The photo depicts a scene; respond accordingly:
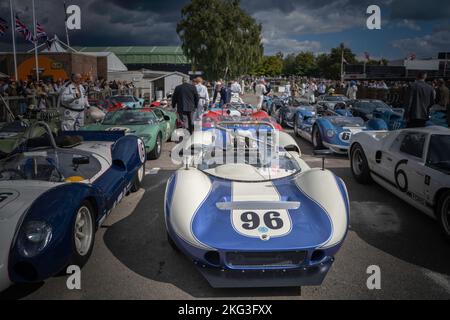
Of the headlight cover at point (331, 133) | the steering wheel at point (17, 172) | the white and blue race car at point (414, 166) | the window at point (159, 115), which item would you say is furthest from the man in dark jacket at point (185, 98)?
the steering wheel at point (17, 172)

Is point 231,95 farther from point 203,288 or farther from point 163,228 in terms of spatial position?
point 203,288

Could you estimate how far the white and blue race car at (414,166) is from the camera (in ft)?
12.8

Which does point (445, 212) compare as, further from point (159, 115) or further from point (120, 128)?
point (159, 115)

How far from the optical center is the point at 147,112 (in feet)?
28.3

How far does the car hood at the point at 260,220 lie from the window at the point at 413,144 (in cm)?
193

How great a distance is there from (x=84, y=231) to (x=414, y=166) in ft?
12.1

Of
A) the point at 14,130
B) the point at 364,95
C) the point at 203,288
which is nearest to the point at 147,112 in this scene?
the point at 14,130

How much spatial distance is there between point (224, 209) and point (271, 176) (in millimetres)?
912

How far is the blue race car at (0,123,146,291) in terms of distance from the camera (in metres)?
2.63

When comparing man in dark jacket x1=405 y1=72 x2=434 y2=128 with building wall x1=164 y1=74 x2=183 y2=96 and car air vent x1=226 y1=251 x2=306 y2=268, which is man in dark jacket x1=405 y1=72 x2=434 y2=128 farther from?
building wall x1=164 y1=74 x2=183 y2=96

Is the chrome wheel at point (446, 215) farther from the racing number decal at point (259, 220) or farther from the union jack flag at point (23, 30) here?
the union jack flag at point (23, 30)

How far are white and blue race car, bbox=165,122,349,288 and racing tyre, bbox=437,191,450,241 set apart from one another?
1.16 m

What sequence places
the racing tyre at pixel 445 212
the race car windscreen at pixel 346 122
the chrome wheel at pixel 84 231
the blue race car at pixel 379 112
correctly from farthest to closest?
the blue race car at pixel 379 112, the race car windscreen at pixel 346 122, the racing tyre at pixel 445 212, the chrome wheel at pixel 84 231

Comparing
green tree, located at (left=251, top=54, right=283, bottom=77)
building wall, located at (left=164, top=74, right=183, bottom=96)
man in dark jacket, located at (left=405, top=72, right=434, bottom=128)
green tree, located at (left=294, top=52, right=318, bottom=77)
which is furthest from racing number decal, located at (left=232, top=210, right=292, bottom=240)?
green tree, located at (left=294, top=52, right=318, bottom=77)
